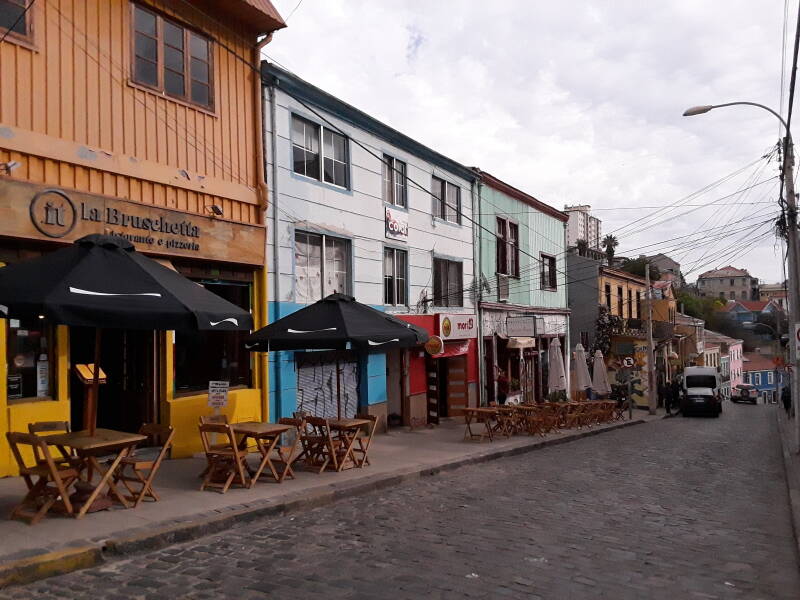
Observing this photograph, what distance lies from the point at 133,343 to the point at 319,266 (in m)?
4.35

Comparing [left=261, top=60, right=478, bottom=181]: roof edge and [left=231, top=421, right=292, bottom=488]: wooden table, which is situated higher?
[left=261, top=60, right=478, bottom=181]: roof edge

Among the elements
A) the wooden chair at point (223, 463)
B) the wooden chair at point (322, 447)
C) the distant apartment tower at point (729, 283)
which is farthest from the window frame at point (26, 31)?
the distant apartment tower at point (729, 283)

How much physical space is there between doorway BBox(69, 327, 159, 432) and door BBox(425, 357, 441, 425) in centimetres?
880

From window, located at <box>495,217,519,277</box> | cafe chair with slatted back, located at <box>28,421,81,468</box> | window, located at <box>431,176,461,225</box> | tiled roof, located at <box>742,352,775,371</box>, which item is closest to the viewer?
cafe chair with slatted back, located at <box>28,421,81,468</box>

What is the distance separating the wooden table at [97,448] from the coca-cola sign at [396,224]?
10132 mm

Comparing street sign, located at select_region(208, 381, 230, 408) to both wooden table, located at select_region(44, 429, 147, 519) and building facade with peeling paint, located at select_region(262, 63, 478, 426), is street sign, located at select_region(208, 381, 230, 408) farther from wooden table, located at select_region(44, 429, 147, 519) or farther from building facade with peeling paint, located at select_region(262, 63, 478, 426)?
wooden table, located at select_region(44, 429, 147, 519)

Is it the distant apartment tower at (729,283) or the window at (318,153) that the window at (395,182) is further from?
the distant apartment tower at (729,283)

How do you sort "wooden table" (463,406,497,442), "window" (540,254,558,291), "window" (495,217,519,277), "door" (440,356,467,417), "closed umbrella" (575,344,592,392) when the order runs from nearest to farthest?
"wooden table" (463,406,497,442) → "door" (440,356,467,417) → "closed umbrella" (575,344,592,392) → "window" (495,217,519,277) → "window" (540,254,558,291)

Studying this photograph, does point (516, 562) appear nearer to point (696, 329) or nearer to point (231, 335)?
point (231, 335)

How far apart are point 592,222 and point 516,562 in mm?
67562

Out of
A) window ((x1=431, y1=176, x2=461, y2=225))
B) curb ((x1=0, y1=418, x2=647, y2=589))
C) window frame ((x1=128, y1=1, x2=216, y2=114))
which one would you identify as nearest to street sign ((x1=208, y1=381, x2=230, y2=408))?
curb ((x1=0, y1=418, x2=647, y2=589))

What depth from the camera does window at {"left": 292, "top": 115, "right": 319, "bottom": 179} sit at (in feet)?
44.4

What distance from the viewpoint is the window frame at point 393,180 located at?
16.6m

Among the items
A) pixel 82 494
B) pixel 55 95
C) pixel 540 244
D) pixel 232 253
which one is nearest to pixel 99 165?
pixel 55 95
